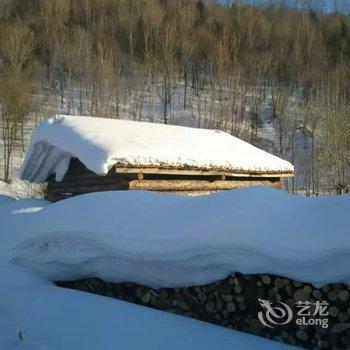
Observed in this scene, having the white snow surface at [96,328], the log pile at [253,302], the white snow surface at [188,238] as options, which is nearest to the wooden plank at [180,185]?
the white snow surface at [188,238]

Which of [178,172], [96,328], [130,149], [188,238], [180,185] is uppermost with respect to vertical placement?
[130,149]

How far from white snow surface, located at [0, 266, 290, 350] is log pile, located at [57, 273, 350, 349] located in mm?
133

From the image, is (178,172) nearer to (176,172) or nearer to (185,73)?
(176,172)

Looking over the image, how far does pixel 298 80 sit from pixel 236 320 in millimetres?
42906

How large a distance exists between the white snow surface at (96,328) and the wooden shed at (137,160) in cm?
439

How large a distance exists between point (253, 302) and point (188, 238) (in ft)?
2.95

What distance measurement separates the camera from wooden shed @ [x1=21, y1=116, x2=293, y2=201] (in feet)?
33.6

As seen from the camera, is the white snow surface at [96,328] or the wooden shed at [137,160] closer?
the white snow surface at [96,328]

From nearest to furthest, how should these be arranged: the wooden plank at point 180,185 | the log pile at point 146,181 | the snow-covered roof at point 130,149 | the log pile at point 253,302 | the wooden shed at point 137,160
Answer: the log pile at point 253,302 < the snow-covered roof at point 130,149 < the wooden shed at point 137,160 < the log pile at point 146,181 < the wooden plank at point 180,185

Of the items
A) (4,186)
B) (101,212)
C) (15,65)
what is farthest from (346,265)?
(15,65)

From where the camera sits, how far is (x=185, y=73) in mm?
45438

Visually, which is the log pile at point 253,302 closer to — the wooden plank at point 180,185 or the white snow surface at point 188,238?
the white snow surface at point 188,238

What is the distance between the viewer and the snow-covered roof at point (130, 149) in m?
10.1

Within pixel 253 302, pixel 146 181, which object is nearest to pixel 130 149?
pixel 146 181
